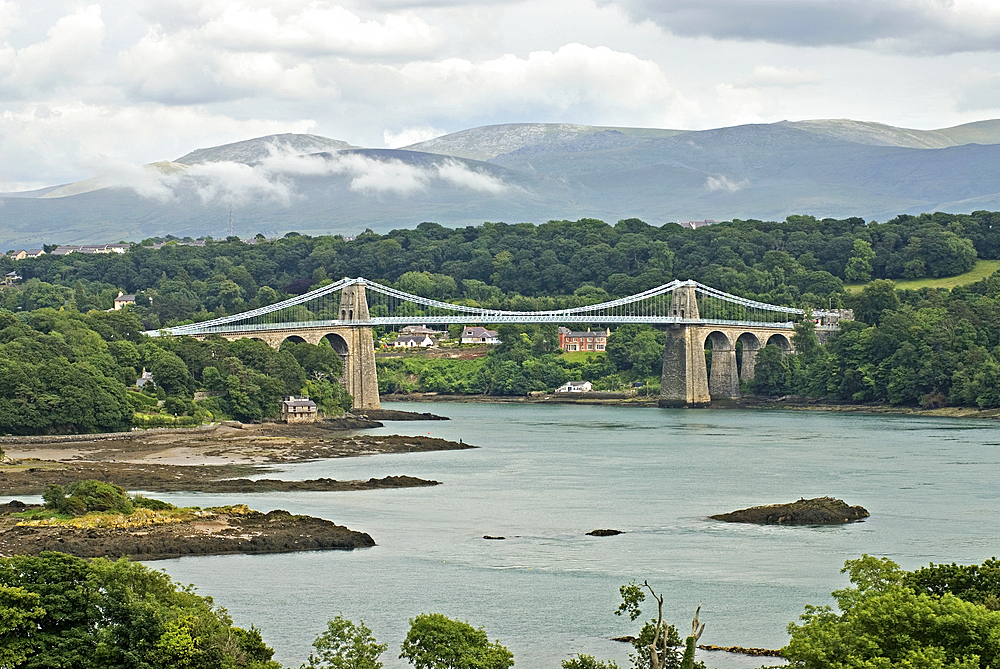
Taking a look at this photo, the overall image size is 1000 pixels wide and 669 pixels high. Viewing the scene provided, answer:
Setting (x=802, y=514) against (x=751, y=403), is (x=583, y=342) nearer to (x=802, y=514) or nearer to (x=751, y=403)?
(x=751, y=403)

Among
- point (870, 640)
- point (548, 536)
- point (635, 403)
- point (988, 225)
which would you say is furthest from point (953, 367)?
point (870, 640)

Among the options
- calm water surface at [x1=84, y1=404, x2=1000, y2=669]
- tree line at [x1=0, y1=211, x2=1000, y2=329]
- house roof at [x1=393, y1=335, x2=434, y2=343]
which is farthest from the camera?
house roof at [x1=393, y1=335, x2=434, y2=343]

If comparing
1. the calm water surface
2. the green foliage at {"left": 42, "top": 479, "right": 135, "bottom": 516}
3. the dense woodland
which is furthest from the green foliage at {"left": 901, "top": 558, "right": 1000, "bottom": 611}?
the dense woodland

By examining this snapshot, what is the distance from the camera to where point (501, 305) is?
82000mm

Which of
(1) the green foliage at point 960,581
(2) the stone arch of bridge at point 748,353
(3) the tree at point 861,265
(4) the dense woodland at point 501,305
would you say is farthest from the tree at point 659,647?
(3) the tree at point 861,265

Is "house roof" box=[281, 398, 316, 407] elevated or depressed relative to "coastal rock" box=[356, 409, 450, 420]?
elevated

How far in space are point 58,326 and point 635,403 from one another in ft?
84.8

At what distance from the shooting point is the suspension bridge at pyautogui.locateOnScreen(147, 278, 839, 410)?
201 feet

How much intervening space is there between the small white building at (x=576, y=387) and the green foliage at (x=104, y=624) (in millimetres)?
55497

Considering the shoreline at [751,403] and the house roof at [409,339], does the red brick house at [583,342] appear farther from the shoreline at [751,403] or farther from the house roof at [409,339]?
the shoreline at [751,403]

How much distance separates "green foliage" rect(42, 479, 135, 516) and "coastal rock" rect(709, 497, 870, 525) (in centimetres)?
1098

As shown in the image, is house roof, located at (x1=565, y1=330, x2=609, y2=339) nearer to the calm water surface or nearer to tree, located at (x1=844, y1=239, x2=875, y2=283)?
tree, located at (x1=844, y1=239, x2=875, y2=283)

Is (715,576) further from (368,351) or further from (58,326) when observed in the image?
(368,351)

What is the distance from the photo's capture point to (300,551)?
25109mm
